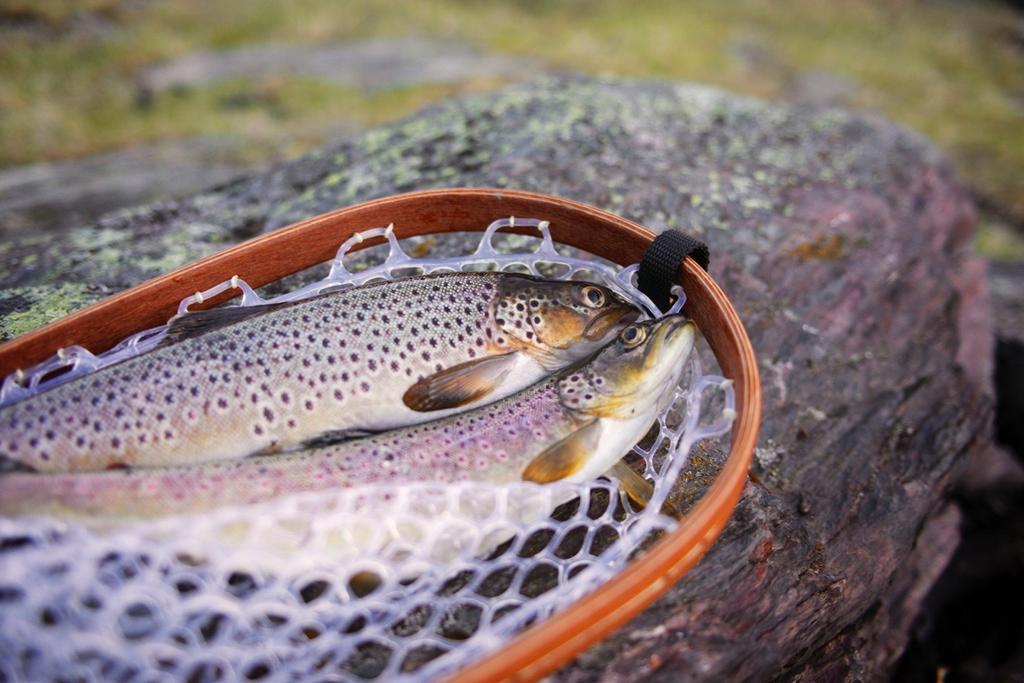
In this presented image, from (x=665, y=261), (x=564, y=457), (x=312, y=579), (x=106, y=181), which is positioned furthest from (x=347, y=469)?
(x=106, y=181)

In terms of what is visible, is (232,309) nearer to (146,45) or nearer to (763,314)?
(763,314)

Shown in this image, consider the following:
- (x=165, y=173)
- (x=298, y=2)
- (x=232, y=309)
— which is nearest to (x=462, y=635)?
(x=232, y=309)

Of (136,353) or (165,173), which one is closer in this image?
(136,353)

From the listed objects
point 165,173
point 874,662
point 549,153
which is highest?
point 549,153

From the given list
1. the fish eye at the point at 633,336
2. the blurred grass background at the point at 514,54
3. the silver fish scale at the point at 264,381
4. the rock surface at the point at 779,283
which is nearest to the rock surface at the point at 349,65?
the blurred grass background at the point at 514,54

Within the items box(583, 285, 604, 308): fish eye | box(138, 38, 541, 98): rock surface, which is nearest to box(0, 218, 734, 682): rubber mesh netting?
box(583, 285, 604, 308): fish eye

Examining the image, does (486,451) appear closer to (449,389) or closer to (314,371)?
(449,389)
